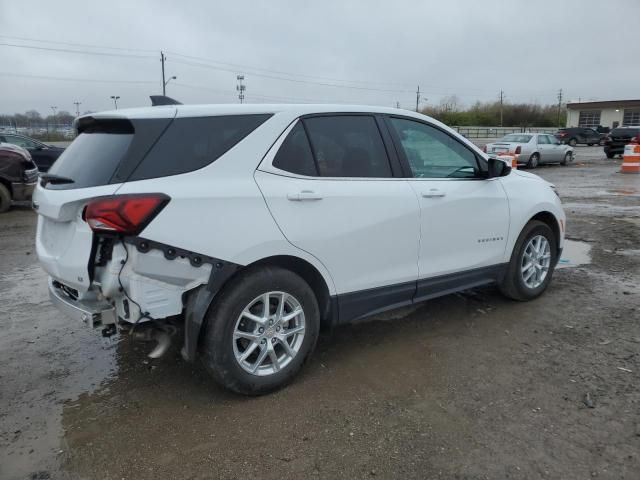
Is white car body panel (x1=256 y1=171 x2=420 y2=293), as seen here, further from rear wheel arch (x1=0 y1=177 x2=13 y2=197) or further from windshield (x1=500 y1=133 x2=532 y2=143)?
windshield (x1=500 y1=133 x2=532 y2=143)

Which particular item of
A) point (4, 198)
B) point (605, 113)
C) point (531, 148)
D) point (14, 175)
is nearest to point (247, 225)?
point (14, 175)

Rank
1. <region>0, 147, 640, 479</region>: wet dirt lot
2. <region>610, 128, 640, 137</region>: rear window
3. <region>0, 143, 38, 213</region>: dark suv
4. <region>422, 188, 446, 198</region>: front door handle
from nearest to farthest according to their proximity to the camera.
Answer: <region>0, 147, 640, 479</region>: wet dirt lot < <region>422, 188, 446, 198</region>: front door handle < <region>0, 143, 38, 213</region>: dark suv < <region>610, 128, 640, 137</region>: rear window

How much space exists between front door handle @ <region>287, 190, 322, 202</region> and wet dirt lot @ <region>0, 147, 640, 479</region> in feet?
4.07

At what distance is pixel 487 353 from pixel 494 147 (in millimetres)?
19253

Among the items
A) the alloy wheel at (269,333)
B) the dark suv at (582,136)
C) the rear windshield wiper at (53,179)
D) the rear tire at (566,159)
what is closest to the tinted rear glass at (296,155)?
the alloy wheel at (269,333)

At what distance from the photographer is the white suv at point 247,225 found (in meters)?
2.81

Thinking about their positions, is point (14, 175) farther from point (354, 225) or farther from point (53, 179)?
point (354, 225)

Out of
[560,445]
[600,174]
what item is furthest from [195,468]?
[600,174]

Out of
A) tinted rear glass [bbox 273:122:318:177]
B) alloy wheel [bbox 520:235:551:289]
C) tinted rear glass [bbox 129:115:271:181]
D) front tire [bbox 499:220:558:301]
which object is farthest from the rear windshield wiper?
alloy wheel [bbox 520:235:551:289]

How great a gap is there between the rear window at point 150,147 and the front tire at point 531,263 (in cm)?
278

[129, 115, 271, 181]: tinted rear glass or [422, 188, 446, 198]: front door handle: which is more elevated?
[129, 115, 271, 181]: tinted rear glass

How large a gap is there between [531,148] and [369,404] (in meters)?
21.7

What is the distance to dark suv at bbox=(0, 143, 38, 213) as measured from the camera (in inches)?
412

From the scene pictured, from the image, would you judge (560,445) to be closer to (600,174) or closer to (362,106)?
(362,106)
